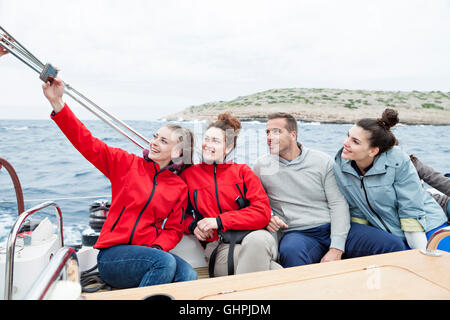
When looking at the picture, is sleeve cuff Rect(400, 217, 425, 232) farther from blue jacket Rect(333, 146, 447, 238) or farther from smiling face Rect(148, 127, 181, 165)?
smiling face Rect(148, 127, 181, 165)

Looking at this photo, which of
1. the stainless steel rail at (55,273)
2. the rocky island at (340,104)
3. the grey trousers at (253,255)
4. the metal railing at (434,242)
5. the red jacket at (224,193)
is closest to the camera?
the stainless steel rail at (55,273)

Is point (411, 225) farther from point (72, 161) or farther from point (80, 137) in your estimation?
point (72, 161)

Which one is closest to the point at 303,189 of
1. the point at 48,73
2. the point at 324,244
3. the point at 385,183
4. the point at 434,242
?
the point at 324,244

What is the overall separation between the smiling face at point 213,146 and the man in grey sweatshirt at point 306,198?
0.31m

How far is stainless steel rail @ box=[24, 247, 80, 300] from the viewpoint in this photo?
0.46 meters

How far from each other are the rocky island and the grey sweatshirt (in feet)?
26.0

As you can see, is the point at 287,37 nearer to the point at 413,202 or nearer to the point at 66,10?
the point at 66,10

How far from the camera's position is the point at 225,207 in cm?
163

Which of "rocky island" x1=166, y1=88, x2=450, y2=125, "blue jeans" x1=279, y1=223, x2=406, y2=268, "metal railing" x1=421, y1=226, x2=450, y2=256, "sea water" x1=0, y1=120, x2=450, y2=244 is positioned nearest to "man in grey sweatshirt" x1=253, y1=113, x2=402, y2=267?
"blue jeans" x1=279, y1=223, x2=406, y2=268

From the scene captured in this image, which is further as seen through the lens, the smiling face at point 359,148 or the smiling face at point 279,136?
the smiling face at point 279,136

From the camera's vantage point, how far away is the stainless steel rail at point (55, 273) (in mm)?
461

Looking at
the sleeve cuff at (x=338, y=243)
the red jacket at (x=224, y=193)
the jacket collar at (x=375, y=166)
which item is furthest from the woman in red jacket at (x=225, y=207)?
the jacket collar at (x=375, y=166)

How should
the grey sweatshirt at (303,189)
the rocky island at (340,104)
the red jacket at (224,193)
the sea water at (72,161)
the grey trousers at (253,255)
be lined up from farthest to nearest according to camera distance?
the rocky island at (340,104)
the sea water at (72,161)
the grey sweatshirt at (303,189)
the red jacket at (224,193)
the grey trousers at (253,255)

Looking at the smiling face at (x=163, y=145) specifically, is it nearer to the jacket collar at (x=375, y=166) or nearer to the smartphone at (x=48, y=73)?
the smartphone at (x=48, y=73)
